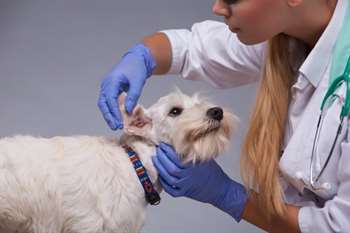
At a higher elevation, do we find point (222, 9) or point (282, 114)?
point (222, 9)

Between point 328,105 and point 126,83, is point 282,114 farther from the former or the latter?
point 126,83

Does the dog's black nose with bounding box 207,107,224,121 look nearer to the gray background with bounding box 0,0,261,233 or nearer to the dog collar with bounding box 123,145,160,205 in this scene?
the dog collar with bounding box 123,145,160,205

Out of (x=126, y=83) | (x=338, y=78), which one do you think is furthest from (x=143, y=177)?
(x=338, y=78)

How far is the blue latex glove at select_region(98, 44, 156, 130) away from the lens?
1.33 metres

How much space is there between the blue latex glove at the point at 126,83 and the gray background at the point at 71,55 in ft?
2.26

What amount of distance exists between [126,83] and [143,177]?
25 centimetres

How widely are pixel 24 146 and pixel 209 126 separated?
0.41 m

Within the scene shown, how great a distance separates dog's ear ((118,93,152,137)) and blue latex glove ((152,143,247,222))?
0.06 meters

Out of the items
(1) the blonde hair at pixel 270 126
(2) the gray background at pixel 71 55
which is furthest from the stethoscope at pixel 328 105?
(2) the gray background at pixel 71 55

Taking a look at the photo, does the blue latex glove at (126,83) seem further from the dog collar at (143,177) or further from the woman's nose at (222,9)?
the woman's nose at (222,9)

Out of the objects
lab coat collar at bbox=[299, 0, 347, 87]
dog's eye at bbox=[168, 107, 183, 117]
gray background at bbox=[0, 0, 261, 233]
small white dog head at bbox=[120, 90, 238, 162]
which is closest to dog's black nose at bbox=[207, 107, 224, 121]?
small white dog head at bbox=[120, 90, 238, 162]

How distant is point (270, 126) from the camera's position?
1336mm

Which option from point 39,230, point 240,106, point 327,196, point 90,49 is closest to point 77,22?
point 90,49

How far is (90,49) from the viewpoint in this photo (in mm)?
2281
